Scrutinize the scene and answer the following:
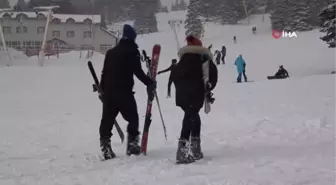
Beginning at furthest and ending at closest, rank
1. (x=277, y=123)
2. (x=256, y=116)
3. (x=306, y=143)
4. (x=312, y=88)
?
(x=312, y=88)
(x=256, y=116)
(x=277, y=123)
(x=306, y=143)

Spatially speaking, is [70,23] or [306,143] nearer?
[306,143]

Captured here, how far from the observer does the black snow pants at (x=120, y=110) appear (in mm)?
6062

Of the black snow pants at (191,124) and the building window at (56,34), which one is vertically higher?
the black snow pants at (191,124)

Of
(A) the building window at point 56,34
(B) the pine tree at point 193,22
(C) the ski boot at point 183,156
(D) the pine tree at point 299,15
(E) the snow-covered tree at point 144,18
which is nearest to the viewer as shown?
(C) the ski boot at point 183,156

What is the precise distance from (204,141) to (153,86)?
1.81 meters

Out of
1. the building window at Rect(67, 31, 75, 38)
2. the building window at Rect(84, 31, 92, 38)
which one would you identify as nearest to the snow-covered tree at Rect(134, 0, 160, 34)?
the building window at Rect(84, 31, 92, 38)

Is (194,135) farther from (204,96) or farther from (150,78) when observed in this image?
(150,78)

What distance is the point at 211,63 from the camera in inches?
232

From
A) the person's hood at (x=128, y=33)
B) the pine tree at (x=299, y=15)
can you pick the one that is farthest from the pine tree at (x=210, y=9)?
the person's hood at (x=128, y=33)

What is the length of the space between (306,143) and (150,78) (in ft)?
8.23

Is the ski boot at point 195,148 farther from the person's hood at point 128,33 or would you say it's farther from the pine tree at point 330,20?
the pine tree at point 330,20

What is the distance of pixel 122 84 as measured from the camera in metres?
6.05

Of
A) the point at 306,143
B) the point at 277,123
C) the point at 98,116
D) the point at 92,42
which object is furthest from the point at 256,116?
the point at 92,42

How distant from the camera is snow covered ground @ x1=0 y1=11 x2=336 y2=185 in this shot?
489 cm
